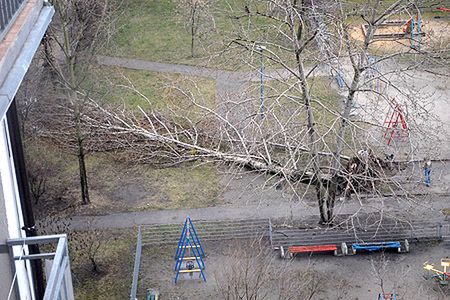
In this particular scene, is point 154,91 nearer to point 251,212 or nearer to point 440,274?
point 251,212

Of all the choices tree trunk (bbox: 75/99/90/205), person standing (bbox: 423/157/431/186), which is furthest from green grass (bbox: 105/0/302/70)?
tree trunk (bbox: 75/99/90/205)

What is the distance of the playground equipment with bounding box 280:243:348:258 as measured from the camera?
18.5 meters

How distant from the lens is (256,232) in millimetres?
19328

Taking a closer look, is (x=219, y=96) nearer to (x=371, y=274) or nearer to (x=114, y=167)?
(x=114, y=167)

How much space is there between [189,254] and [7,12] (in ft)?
39.4

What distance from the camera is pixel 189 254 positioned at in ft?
60.7

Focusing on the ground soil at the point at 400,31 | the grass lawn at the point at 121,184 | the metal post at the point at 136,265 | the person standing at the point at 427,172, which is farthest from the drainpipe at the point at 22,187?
the ground soil at the point at 400,31

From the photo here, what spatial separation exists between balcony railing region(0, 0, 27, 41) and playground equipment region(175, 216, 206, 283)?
1055cm

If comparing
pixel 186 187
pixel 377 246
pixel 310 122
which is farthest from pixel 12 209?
pixel 186 187

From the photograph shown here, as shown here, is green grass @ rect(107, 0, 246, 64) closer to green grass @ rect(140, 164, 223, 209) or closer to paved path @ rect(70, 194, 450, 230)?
green grass @ rect(140, 164, 223, 209)

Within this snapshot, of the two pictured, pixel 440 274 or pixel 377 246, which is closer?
pixel 440 274

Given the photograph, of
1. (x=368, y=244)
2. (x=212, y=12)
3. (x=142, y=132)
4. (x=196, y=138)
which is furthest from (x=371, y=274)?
Result: (x=212, y=12)

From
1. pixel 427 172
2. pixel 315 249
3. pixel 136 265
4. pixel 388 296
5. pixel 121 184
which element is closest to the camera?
pixel 388 296

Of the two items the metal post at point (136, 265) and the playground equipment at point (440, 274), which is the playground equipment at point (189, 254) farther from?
the playground equipment at point (440, 274)
